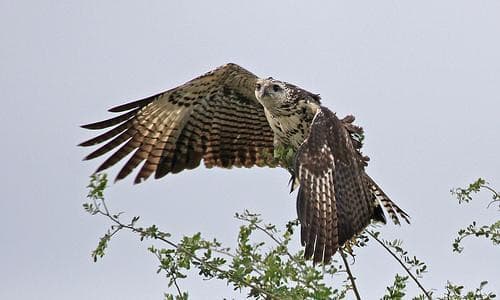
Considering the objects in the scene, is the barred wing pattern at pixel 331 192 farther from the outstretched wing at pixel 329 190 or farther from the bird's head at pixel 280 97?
the bird's head at pixel 280 97

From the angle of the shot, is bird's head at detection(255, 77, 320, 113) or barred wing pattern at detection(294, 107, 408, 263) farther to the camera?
bird's head at detection(255, 77, 320, 113)

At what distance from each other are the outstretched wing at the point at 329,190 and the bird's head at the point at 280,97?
2.34 ft

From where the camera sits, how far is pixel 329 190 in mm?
7234

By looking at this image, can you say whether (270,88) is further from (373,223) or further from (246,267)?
(246,267)

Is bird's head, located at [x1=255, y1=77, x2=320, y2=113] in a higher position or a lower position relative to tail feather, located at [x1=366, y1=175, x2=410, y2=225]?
higher

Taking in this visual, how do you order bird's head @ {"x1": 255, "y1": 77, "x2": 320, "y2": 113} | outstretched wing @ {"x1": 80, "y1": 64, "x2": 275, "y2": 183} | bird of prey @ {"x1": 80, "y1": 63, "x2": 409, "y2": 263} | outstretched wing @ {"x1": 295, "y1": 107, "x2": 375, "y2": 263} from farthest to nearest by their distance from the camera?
1. outstretched wing @ {"x1": 80, "y1": 64, "x2": 275, "y2": 183}
2. bird's head @ {"x1": 255, "y1": 77, "x2": 320, "y2": 113}
3. bird of prey @ {"x1": 80, "y1": 63, "x2": 409, "y2": 263}
4. outstretched wing @ {"x1": 295, "y1": 107, "x2": 375, "y2": 263}

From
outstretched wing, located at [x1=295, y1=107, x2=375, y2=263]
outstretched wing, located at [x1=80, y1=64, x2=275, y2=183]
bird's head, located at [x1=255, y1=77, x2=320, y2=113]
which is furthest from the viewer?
outstretched wing, located at [x1=80, y1=64, x2=275, y2=183]

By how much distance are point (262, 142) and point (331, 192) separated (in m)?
2.45

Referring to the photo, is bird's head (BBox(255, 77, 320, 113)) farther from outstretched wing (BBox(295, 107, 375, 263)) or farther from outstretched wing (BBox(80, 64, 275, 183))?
outstretched wing (BBox(295, 107, 375, 263))

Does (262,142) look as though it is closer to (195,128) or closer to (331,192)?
(195,128)

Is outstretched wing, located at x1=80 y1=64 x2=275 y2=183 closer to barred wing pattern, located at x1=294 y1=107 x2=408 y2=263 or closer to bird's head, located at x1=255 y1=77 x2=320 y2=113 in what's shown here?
bird's head, located at x1=255 y1=77 x2=320 y2=113

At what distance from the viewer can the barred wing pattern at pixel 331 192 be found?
675cm

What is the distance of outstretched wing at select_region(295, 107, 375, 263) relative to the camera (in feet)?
22.1

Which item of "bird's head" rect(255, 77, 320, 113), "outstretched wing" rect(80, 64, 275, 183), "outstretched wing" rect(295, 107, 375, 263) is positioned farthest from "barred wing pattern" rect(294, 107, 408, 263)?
"outstretched wing" rect(80, 64, 275, 183)
